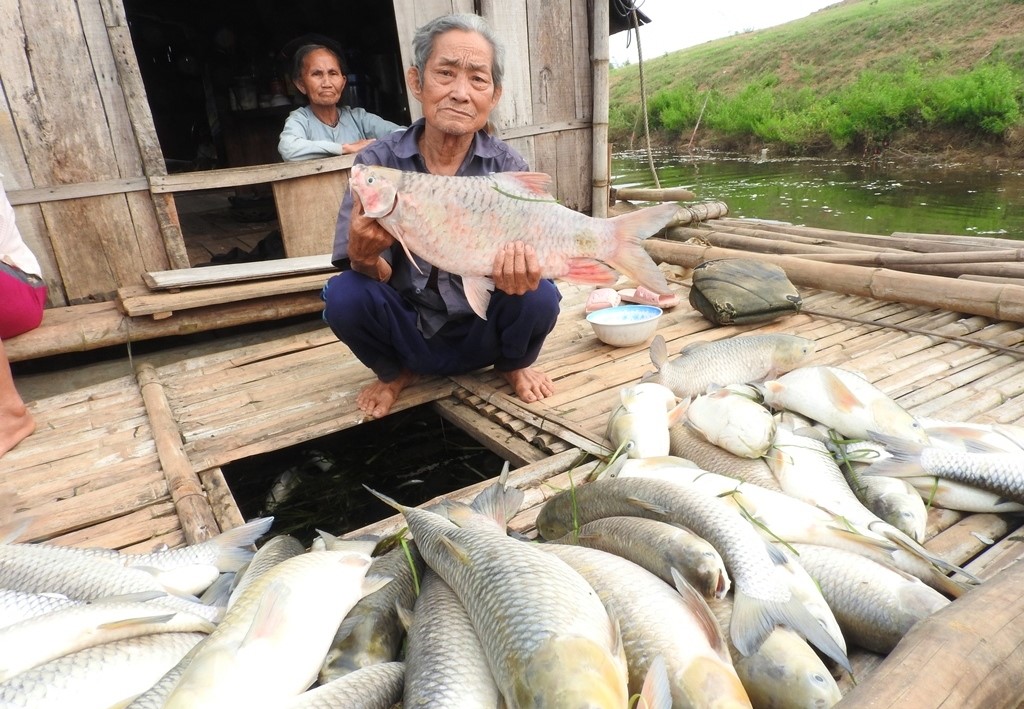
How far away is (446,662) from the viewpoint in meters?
1.48

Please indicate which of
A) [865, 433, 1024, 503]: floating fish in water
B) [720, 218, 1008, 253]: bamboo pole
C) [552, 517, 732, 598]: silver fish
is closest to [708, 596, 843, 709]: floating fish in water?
[552, 517, 732, 598]: silver fish

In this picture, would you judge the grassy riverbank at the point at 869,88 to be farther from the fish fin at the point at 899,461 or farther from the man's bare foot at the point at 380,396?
the man's bare foot at the point at 380,396

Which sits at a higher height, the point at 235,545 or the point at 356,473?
the point at 235,545

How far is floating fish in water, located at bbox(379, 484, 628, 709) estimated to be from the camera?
124 cm

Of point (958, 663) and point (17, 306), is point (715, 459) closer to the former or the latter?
point (958, 663)

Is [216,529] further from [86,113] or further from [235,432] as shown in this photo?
[86,113]

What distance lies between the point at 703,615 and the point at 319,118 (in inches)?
211

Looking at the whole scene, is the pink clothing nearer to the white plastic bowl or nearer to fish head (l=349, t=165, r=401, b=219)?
fish head (l=349, t=165, r=401, b=219)

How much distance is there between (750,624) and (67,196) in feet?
16.3

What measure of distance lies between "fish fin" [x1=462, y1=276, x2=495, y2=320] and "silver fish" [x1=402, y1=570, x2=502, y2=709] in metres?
1.50

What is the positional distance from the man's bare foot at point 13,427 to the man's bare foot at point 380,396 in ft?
5.78

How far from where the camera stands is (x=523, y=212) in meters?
2.86

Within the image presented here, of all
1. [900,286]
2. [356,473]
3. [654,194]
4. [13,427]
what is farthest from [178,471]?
[654,194]

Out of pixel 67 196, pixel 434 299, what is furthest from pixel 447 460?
pixel 67 196
